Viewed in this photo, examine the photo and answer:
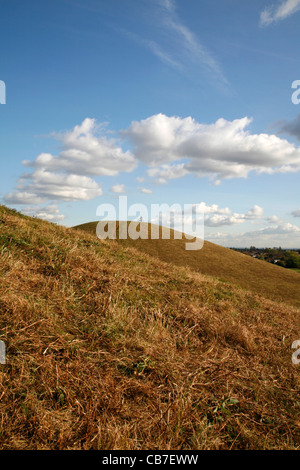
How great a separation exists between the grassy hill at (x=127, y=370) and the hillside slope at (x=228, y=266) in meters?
22.7

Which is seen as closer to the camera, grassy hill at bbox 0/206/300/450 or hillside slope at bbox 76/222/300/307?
grassy hill at bbox 0/206/300/450

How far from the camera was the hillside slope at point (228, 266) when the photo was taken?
3036 cm

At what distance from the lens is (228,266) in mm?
39375

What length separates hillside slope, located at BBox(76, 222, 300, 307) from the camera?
3036 centimetres

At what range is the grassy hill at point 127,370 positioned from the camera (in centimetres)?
282

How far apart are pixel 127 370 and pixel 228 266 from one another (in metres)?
37.9

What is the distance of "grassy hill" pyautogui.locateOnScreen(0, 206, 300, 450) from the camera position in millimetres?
2822

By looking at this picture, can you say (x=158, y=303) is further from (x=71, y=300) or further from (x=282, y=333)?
(x=282, y=333)

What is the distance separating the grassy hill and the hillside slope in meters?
22.7

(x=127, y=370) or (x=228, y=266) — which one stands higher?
(x=127, y=370)

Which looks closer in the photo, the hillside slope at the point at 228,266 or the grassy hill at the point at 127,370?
the grassy hill at the point at 127,370

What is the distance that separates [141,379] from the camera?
3.61 meters

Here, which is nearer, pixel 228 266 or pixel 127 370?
pixel 127 370
